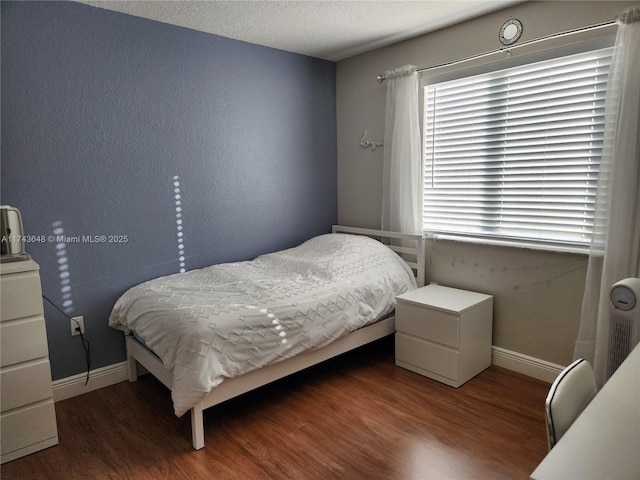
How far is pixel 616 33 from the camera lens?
238 centimetres

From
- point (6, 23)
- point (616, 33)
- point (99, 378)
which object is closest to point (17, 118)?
point (6, 23)

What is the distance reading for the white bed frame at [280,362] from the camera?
7.29ft

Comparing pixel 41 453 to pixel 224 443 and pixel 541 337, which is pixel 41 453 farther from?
pixel 541 337

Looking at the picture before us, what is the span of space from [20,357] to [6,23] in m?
1.79

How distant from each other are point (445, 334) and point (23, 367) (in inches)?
91.3

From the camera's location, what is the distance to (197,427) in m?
2.19

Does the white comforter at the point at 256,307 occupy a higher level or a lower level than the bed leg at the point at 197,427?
higher

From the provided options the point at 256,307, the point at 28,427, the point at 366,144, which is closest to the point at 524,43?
the point at 366,144

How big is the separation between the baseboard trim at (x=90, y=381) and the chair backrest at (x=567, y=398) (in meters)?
2.67

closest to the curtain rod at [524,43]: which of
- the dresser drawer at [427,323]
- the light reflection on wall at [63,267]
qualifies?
the dresser drawer at [427,323]

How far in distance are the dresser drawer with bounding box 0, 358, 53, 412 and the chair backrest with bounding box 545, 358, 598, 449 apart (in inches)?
88.6

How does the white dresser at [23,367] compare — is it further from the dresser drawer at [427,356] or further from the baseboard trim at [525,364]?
the baseboard trim at [525,364]

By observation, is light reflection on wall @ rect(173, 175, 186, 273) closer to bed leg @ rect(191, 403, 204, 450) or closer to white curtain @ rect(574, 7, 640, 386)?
bed leg @ rect(191, 403, 204, 450)

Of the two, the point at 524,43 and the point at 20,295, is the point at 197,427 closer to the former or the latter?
the point at 20,295
